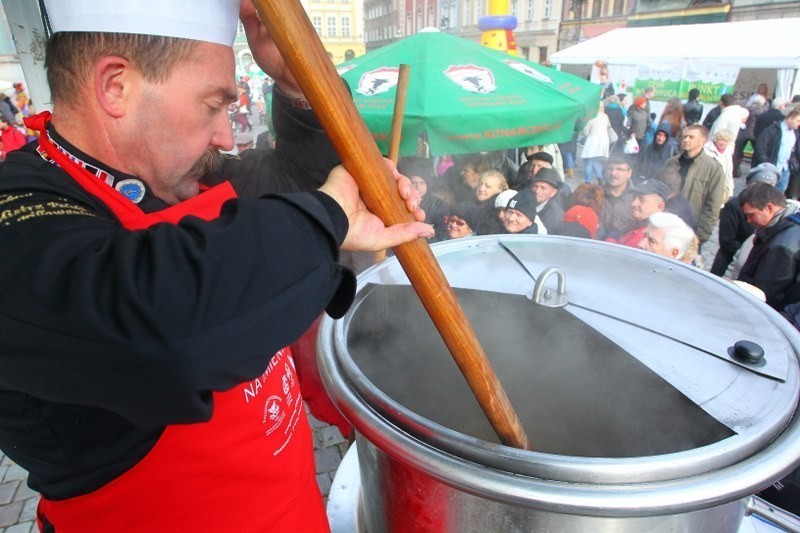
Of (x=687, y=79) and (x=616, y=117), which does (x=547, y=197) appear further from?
(x=687, y=79)

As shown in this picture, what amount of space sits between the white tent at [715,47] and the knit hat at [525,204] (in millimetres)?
10599

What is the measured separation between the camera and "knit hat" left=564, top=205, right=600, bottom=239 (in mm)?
4180

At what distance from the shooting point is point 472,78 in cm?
475

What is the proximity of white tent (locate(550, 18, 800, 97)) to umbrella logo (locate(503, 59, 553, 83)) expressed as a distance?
8.89 metres

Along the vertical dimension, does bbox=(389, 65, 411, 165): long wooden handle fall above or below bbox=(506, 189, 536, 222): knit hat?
above

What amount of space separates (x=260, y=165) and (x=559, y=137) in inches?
149

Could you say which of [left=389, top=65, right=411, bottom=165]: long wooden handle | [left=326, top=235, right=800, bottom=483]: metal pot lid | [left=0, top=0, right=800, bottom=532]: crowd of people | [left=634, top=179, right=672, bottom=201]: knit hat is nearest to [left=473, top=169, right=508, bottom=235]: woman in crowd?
[left=634, top=179, right=672, bottom=201]: knit hat

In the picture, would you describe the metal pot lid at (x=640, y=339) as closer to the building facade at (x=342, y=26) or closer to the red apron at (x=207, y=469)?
the red apron at (x=207, y=469)

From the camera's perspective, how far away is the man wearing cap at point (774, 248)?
134 inches

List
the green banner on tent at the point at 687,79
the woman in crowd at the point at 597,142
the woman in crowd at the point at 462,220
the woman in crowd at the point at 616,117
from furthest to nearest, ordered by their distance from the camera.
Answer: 1. the green banner on tent at the point at 687,79
2. the woman in crowd at the point at 616,117
3. the woman in crowd at the point at 597,142
4. the woman in crowd at the point at 462,220

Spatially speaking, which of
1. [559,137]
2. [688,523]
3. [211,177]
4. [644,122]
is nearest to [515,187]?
[559,137]

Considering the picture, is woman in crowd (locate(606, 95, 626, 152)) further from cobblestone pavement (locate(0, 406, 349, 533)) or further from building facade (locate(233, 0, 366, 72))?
building facade (locate(233, 0, 366, 72))

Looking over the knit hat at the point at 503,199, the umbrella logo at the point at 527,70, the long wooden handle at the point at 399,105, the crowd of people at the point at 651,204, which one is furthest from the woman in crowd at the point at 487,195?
the long wooden handle at the point at 399,105

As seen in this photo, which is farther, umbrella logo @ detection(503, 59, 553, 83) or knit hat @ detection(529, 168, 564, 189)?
umbrella logo @ detection(503, 59, 553, 83)
